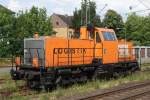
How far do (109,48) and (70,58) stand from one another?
3.61 meters

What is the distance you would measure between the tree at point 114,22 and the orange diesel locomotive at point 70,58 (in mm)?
57815

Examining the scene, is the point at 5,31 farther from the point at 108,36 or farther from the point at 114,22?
the point at 114,22

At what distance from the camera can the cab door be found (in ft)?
73.5

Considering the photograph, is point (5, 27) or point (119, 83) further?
point (5, 27)

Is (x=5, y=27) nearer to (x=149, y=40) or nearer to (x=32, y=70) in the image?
(x=32, y=70)

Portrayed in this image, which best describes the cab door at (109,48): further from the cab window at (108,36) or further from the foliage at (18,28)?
the foliage at (18,28)

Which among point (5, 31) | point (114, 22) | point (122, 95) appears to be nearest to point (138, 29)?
point (114, 22)

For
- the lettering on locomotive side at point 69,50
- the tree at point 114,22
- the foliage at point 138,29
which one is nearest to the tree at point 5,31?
the lettering on locomotive side at point 69,50

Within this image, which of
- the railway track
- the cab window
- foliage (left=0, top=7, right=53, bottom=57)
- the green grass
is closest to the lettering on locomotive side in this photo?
the green grass

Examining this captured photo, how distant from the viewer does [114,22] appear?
8250cm

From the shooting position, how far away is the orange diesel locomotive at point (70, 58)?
18.6 meters

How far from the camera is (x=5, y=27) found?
42.1 meters

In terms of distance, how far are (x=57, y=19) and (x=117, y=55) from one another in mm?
68889

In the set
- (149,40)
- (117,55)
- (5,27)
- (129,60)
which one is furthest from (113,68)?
(149,40)
